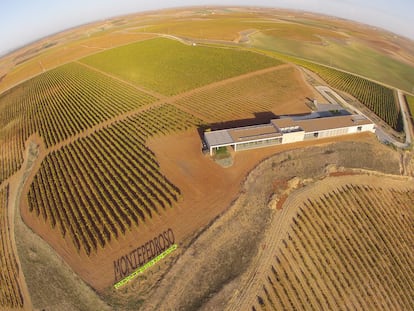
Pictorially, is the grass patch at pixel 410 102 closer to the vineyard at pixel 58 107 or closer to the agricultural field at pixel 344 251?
the agricultural field at pixel 344 251

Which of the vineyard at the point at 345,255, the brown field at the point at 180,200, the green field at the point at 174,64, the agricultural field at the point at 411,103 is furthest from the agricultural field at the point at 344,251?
the green field at the point at 174,64

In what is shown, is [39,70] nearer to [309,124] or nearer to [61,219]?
[61,219]

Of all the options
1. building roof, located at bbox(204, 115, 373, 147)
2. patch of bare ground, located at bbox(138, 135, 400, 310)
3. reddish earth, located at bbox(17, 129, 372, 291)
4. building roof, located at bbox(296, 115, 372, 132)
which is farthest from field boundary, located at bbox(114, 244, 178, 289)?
building roof, located at bbox(296, 115, 372, 132)

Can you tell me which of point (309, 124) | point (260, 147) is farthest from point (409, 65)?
point (260, 147)

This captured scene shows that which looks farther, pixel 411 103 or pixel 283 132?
pixel 411 103

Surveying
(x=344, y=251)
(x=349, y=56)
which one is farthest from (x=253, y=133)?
(x=349, y=56)

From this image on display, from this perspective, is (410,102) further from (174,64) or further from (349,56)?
(174,64)
